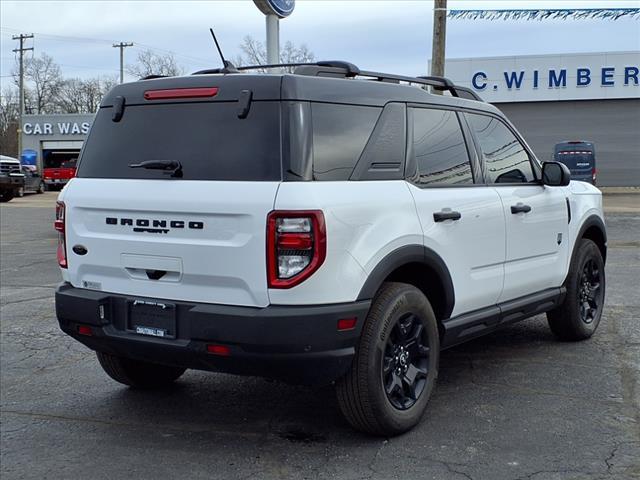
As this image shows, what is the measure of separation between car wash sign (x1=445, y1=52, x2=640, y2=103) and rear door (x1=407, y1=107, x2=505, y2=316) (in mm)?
28439

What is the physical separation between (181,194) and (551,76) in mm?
31349

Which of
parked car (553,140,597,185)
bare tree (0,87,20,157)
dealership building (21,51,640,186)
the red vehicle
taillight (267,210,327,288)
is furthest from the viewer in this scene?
bare tree (0,87,20,157)

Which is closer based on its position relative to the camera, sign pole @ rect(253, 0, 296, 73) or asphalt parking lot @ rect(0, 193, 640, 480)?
asphalt parking lot @ rect(0, 193, 640, 480)

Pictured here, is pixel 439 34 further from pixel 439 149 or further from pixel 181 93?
pixel 181 93

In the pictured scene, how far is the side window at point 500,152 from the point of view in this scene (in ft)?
16.8

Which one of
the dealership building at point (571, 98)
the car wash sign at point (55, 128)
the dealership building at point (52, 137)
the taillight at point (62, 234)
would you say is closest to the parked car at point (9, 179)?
the dealership building at point (52, 137)

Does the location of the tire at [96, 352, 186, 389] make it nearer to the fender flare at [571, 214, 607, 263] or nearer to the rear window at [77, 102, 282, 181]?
the rear window at [77, 102, 282, 181]

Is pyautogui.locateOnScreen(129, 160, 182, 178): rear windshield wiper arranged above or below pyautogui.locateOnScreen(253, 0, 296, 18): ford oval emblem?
below

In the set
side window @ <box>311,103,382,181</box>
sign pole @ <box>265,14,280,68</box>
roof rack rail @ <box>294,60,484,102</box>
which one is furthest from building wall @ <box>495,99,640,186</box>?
side window @ <box>311,103,382,181</box>

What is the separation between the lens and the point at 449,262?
14.5ft

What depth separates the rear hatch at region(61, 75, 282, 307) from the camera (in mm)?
3652

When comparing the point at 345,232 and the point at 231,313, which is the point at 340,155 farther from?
the point at 231,313

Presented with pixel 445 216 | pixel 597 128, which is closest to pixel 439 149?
pixel 445 216

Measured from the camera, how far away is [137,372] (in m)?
4.99
